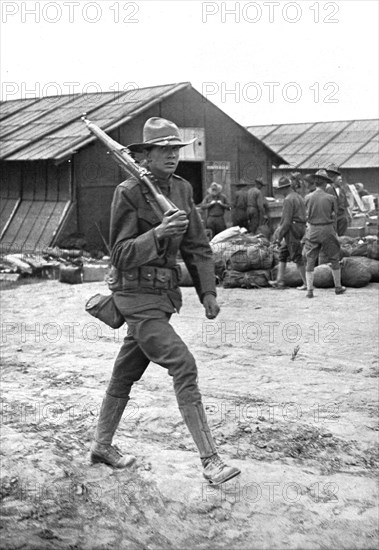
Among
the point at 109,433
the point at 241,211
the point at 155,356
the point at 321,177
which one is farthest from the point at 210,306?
the point at 241,211

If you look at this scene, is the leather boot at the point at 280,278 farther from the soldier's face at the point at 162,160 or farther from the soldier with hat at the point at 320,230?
the soldier's face at the point at 162,160

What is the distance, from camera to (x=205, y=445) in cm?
478

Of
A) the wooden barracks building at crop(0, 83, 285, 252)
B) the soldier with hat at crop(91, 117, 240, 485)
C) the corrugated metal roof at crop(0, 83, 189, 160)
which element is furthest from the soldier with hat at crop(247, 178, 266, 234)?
the soldier with hat at crop(91, 117, 240, 485)

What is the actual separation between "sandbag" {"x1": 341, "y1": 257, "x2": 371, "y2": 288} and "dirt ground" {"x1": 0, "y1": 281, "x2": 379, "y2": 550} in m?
3.35

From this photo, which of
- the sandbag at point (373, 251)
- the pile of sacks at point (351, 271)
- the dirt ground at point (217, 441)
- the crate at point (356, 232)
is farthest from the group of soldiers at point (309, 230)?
the crate at point (356, 232)

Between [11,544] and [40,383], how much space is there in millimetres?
3410

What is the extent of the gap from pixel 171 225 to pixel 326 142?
101ft

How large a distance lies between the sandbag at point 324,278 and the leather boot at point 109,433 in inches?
340

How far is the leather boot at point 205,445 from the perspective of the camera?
4723 mm

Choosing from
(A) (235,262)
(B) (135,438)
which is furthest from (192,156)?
(B) (135,438)

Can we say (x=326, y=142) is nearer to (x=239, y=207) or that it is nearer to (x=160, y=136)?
(x=239, y=207)

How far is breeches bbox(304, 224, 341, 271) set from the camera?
1241 cm

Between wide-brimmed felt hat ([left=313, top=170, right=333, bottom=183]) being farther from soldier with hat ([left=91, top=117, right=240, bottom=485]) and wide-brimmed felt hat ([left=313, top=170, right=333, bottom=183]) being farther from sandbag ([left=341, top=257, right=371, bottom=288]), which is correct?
soldier with hat ([left=91, top=117, right=240, bottom=485])

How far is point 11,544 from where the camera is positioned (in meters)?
4.18
